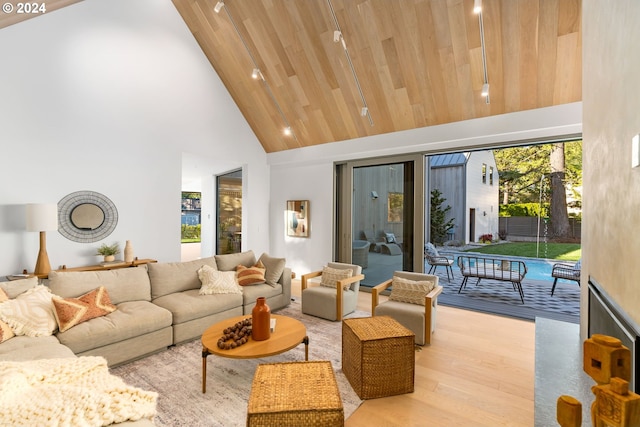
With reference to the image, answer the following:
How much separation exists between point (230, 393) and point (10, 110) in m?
4.26

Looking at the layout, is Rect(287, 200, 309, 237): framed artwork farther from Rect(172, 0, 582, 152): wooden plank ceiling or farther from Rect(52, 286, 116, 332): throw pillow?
Rect(52, 286, 116, 332): throw pillow

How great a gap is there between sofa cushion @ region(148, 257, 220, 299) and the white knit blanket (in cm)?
179

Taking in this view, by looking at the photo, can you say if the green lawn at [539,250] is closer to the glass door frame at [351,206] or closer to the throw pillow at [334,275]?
the glass door frame at [351,206]

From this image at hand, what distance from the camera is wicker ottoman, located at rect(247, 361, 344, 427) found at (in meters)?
1.72

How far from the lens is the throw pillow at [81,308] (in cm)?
275

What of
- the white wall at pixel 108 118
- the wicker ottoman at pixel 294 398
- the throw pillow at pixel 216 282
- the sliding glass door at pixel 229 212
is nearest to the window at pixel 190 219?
the sliding glass door at pixel 229 212

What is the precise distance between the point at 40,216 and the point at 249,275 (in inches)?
101

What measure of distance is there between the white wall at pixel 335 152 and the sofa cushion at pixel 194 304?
103 inches

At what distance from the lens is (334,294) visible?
4.16 m

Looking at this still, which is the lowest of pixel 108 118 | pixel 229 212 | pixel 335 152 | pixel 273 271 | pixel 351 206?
pixel 273 271

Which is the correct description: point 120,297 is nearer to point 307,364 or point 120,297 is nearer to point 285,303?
point 285,303

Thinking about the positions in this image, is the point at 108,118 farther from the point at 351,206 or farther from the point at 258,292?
the point at 351,206

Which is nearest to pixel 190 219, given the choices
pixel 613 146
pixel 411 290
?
pixel 411 290

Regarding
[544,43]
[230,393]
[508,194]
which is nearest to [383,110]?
[544,43]
